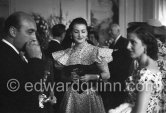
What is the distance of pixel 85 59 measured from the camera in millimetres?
2125

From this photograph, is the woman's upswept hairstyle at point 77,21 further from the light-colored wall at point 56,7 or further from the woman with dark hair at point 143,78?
the woman with dark hair at point 143,78

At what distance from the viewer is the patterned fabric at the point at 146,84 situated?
1.91 m

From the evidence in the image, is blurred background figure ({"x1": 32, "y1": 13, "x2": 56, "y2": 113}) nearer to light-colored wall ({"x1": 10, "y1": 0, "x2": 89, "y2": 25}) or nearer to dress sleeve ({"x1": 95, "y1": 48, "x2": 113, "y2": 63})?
light-colored wall ({"x1": 10, "y1": 0, "x2": 89, "y2": 25})

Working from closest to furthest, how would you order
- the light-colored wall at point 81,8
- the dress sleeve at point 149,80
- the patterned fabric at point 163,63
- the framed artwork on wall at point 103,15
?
1. the dress sleeve at point 149,80
2. the light-colored wall at point 81,8
3. the framed artwork on wall at point 103,15
4. the patterned fabric at point 163,63

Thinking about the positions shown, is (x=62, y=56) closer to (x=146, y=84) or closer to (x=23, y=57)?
(x=23, y=57)

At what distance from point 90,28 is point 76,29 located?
101 mm

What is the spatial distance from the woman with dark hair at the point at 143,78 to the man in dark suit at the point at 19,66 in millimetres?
603

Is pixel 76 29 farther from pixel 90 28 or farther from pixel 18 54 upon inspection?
pixel 18 54

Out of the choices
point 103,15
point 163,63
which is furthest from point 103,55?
point 163,63

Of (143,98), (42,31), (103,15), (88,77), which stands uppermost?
(103,15)

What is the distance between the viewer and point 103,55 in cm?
214

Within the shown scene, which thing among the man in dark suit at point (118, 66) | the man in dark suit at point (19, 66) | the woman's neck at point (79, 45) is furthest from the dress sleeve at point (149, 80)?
the man in dark suit at point (19, 66)

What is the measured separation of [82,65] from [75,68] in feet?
0.18

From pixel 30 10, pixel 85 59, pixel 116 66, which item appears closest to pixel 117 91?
pixel 116 66
